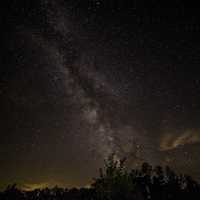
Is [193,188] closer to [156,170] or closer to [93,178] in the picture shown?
[156,170]

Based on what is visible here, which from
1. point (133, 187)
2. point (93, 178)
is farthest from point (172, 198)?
point (93, 178)

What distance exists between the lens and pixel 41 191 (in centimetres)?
3456

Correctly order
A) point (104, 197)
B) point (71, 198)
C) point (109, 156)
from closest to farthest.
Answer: point (104, 197)
point (109, 156)
point (71, 198)

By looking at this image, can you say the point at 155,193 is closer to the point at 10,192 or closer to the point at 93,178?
the point at 93,178

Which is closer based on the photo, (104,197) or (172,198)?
(104,197)

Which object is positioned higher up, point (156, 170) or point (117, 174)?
point (156, 170)

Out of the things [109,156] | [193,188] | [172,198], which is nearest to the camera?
[109,156]

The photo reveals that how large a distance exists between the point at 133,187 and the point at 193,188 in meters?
9.53

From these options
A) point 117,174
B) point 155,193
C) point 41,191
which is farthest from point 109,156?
point 41,191

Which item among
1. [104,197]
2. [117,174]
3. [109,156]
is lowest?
[104,197]

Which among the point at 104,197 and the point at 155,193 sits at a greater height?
the point at 155,193

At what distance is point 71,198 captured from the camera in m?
28.6

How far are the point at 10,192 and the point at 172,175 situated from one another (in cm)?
1670

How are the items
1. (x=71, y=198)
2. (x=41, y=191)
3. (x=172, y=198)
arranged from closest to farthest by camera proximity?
1. (x=172, y=198)
2. (x=71, y=198)
3. (x=41, y=191)
